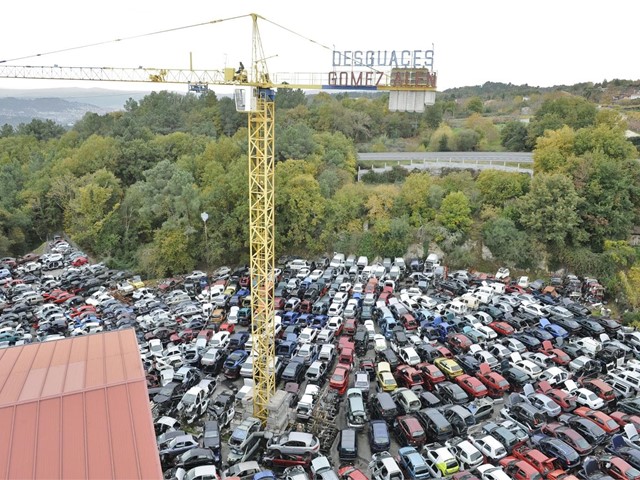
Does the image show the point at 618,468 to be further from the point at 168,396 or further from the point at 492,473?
the point at 168,396

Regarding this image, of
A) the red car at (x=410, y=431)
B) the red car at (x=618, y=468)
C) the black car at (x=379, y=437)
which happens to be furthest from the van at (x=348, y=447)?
the red car at (x=618, y=468)

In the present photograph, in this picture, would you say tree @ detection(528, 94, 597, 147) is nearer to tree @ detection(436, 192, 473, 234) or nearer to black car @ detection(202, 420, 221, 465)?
tree @ detection(436, 192, 473, 234)

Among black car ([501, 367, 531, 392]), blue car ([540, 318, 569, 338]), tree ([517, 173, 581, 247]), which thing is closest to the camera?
black car ([501, 367, 531, 392])

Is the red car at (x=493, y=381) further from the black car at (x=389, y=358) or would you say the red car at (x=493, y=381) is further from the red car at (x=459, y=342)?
the black car at (x=389, y=358)

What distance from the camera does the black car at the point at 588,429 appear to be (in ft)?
50.2

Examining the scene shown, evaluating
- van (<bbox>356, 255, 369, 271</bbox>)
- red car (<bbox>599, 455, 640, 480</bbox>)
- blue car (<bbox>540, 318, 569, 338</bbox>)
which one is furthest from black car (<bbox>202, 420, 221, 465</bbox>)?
van (<bbox>356, 255, 369, 271</bbox>)

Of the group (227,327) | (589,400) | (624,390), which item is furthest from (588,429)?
(227,327)

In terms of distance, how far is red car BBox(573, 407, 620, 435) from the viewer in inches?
620

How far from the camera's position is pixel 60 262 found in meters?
36.6

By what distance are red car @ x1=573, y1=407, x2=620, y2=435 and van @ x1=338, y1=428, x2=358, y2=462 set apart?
8.23m

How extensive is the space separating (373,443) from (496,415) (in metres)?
5.34

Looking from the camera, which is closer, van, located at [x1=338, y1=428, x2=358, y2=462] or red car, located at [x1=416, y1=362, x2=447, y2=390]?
van, located at [x1=338, y1=428, x2=358, y2=462]

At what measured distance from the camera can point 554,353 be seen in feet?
67.4

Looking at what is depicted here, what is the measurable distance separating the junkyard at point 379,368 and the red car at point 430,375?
0.06 m
